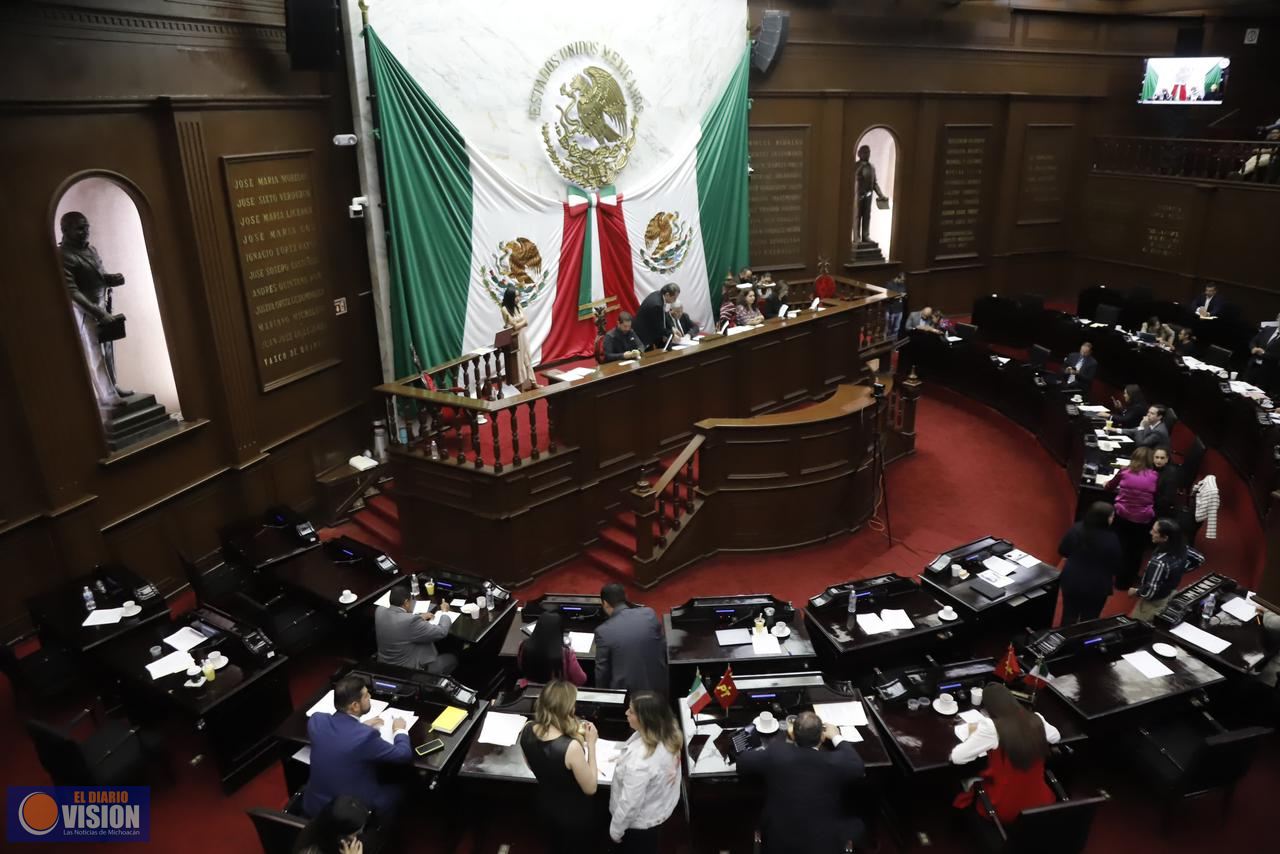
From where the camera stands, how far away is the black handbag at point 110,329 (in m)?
6.87

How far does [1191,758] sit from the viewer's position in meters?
4.75

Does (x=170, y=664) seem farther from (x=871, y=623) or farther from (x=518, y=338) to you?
(x=871, y=623)

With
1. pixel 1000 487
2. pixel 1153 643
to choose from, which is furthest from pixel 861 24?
pixel 1153 643

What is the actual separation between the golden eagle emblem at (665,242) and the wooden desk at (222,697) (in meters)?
7.16

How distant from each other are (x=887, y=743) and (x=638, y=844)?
1586 mm

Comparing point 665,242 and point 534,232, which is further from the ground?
point 534,232

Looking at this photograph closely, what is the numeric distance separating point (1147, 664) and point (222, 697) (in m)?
5.77

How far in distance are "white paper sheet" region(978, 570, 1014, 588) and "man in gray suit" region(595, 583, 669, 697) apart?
2.67 meters

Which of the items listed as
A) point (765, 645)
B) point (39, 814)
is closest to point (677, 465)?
point (765, 645)

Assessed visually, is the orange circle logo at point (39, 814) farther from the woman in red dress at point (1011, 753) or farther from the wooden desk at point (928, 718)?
the woman in red dress at point (1011, 753)

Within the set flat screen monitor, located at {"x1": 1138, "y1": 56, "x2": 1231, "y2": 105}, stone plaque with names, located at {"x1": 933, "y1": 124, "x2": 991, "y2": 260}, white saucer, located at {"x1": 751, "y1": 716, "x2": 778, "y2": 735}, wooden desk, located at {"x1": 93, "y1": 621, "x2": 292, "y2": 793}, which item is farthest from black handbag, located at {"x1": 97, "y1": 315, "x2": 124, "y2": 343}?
flat screen monitor, located at {"x1": 1138, "y1": 56, "x2": 1231, "y2": 105}

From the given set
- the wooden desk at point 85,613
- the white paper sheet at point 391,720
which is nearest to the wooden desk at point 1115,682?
the white paper sheet at point 391,720

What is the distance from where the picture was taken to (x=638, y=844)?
4.16 m

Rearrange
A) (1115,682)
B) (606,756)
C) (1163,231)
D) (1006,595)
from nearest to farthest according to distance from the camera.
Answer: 1. (606,756)
2. (1115,682)
3. (1006,595)
4. (1163,231)
